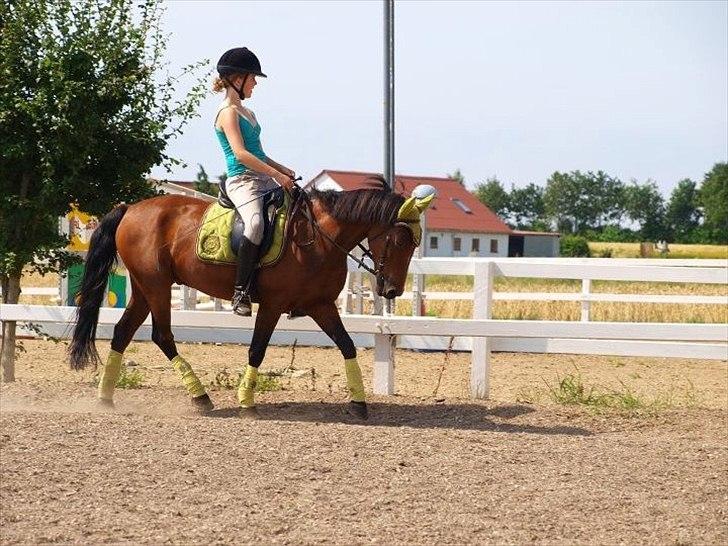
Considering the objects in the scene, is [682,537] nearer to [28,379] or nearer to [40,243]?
[40,243]

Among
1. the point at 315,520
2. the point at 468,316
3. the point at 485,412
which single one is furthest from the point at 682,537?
the point at 468,316

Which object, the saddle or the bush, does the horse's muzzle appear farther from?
the bush

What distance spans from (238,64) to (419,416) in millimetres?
2973

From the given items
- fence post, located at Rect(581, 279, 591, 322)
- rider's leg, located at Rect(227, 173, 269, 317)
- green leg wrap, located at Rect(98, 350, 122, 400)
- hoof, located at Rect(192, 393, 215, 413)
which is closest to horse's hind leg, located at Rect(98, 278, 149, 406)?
green leg wrap, located at Rect(98, 350, 122, 400)

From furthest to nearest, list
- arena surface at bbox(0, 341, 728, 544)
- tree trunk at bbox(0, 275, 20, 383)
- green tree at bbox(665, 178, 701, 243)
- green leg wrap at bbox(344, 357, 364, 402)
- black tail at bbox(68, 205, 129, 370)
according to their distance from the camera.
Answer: green tree at bbox(665, 178, 701, 243) < tree trunk at bbox(0, 275, 20, 383) < black tail at bbox(68, 205, 129, 370) < green leg wrap at bbox(344, 357, 364, 402) < arena surface at bbox(0, 341, 728, 544)

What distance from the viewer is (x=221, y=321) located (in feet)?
33.6

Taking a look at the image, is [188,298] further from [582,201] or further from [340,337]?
[582,201]

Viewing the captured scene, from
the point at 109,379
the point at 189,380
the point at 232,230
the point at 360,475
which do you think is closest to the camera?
the point at 360,475

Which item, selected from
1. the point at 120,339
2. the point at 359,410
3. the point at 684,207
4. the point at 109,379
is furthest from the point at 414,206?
the point at 684,207

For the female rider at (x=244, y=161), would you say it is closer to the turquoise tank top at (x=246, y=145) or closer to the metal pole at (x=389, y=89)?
the turquoise tank top at (x=246, y=145)

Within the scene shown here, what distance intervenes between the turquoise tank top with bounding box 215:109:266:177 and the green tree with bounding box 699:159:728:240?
317 ft

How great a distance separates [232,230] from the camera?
871 centimetres

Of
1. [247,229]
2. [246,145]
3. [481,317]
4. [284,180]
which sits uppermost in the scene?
[246,145]

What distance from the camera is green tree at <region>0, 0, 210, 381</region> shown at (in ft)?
33.7
